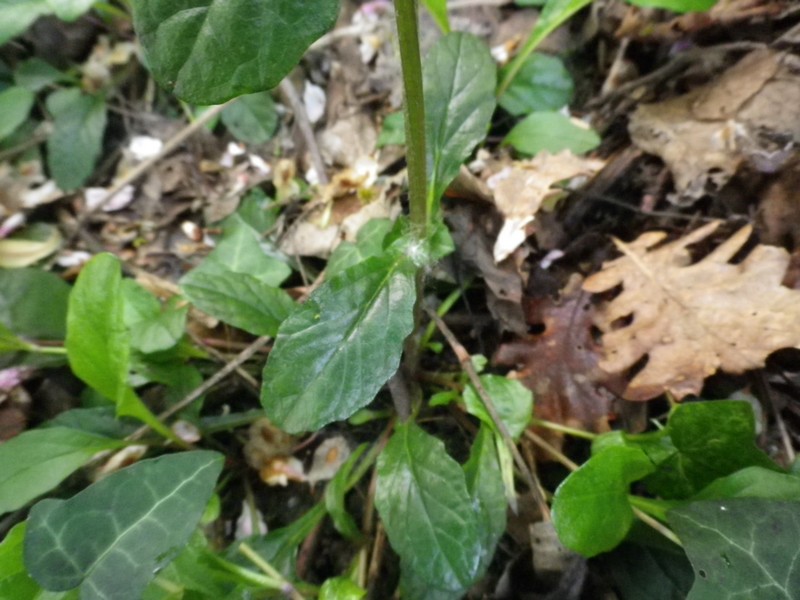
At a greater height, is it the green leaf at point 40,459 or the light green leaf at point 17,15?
the light green leaf at point 17,15

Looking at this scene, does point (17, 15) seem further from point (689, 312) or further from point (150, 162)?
point (689, 312)

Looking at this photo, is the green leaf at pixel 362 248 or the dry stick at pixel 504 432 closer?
the dry stick at pixel 504 432

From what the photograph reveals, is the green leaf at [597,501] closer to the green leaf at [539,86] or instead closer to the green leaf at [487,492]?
the green leaf at [487,492]

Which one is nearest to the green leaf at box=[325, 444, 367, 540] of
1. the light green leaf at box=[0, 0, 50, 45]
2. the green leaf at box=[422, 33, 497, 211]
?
the green leaf at box=[422, 33, 497, 211]

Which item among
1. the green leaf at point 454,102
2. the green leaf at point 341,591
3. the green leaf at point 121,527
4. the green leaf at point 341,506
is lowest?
the green leaf at point 341,506

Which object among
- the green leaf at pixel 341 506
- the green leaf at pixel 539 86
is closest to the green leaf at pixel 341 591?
the green leaf at pixel 341 506

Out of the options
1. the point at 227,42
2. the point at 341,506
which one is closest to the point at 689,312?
the point at 341,506

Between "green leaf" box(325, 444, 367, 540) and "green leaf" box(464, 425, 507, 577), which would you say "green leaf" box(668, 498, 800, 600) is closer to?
"green leaf" box(464, 425, 507, 577)
